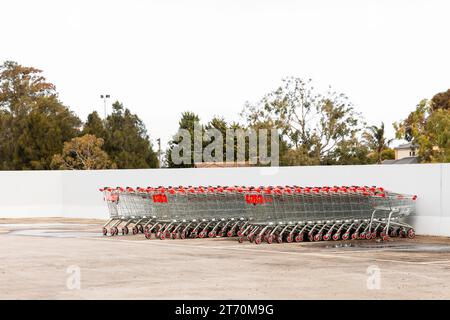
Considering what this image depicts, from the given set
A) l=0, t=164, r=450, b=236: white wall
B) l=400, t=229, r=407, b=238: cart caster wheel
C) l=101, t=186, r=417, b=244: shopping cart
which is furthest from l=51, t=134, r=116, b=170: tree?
l=400, t=229, r=407, b=238: cart caster wheel

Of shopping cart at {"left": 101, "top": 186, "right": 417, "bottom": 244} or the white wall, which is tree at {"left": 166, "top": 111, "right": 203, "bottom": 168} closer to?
the white wall

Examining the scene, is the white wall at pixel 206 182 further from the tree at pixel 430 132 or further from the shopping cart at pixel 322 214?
the tree at pixel 430 132

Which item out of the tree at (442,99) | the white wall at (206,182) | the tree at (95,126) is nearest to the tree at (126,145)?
the tree at (95,126)

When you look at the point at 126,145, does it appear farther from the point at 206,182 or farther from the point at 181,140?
the point at 206,182

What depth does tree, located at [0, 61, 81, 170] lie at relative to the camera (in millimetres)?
65875

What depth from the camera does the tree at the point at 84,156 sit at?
6241 cm

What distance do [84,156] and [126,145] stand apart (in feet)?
17.9

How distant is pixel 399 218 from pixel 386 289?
1028 cm

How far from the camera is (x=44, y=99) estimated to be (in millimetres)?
76938

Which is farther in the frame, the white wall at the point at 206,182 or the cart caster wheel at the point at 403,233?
the white wall at the point at 206,182

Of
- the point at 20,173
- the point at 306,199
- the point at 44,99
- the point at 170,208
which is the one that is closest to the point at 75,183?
the point at 20,173

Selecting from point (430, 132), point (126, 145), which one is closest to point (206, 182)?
point (430, 132)

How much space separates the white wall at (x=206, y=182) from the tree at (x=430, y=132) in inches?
841
